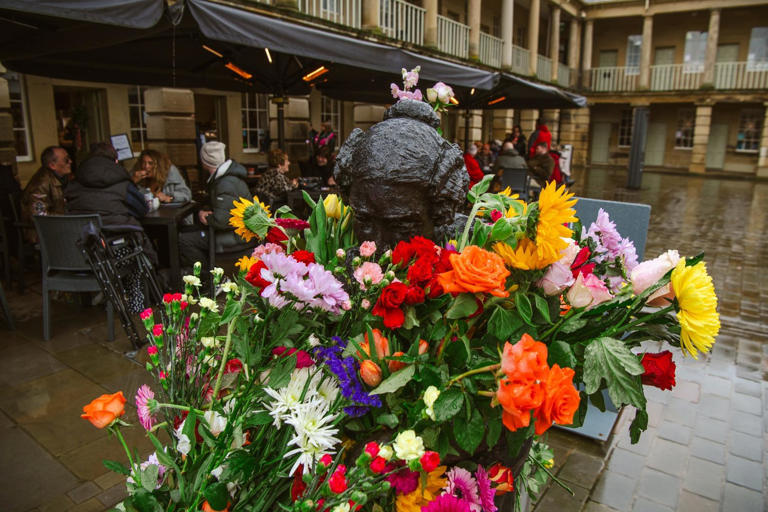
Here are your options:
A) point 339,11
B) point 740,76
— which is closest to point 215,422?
point 339,11

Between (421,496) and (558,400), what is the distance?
383 millimetres

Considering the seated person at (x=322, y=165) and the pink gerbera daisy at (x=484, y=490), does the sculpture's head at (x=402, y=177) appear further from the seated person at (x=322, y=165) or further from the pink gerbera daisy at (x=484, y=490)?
the seated person at (x=322, y=165)

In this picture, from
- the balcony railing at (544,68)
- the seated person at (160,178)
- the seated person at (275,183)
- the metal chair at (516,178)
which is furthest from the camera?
the balcony railing at (544,68)

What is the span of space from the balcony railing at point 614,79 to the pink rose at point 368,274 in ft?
94.7

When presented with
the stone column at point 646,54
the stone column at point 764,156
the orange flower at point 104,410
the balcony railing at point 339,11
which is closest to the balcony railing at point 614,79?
the stone column at point 646,54

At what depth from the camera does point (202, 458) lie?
43.4 inches

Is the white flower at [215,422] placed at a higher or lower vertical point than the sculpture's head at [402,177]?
lower

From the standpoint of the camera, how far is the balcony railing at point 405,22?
14.3m

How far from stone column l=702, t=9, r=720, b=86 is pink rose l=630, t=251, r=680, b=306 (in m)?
27.5

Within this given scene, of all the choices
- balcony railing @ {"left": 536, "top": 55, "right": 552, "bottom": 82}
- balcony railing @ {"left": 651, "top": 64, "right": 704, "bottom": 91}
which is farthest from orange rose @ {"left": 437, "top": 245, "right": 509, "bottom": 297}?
balcony railing @ {"left": 651, "top": 64, "right": 704, "bottom": 91}

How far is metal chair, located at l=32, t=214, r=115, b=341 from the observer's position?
4.08 meters

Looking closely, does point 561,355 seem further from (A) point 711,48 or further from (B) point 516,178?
(A) point 711,48

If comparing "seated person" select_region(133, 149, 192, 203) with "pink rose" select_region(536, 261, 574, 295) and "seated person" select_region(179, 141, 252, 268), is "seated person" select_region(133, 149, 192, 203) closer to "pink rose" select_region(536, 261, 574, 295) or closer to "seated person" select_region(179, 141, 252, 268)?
"seated person" select_region(179, 141, 252, 268)

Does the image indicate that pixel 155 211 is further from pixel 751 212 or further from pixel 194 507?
pixel 751 212
